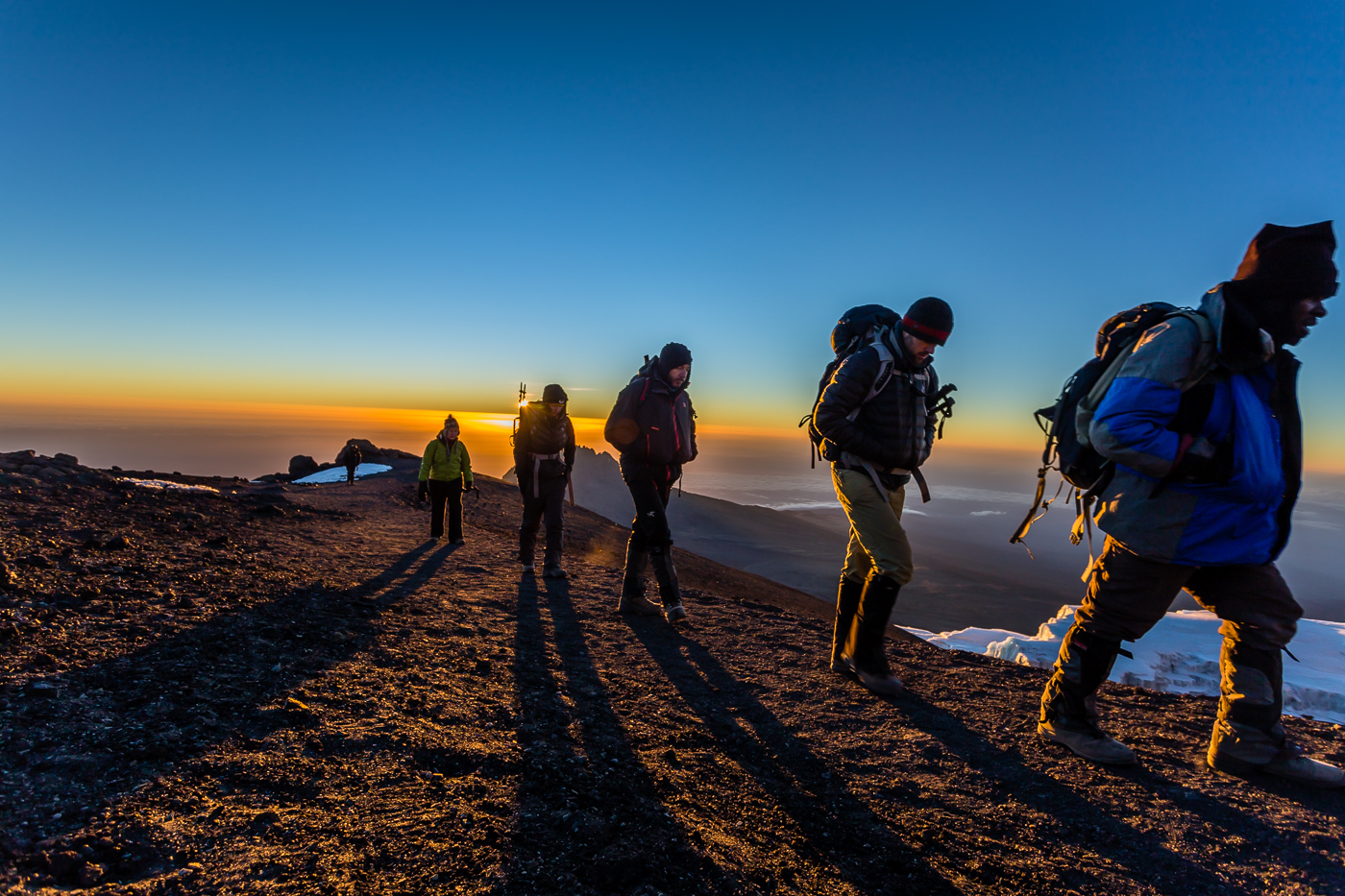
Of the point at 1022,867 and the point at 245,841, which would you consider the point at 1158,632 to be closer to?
the point at 1022,867

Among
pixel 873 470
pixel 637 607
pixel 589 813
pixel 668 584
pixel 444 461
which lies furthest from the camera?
pixel 444 461

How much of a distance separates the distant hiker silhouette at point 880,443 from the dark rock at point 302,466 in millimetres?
22505

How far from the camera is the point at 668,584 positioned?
200 inches

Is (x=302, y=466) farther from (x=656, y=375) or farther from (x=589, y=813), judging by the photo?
(x=589, y=813)

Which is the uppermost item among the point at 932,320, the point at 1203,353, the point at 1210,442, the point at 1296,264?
the point at 1296,264

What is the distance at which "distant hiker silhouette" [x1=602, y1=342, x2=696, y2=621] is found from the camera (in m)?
4.89

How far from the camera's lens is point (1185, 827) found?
219 centimetres

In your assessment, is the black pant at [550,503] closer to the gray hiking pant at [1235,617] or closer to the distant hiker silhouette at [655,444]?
the distant hiker silhouette at [655,444]

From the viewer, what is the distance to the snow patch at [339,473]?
1809cm

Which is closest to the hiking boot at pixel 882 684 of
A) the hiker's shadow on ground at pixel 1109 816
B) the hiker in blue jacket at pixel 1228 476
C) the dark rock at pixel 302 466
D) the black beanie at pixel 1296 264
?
the hiker's shadow on ground at pixel 1109 816

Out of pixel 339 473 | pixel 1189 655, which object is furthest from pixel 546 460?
pixel 1189 655

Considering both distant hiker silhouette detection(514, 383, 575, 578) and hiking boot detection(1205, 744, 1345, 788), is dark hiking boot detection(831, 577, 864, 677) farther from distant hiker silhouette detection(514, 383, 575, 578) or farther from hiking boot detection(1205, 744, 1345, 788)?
distant hiker silhouette detection(514, 383, 575, 578)

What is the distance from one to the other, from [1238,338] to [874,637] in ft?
7.48

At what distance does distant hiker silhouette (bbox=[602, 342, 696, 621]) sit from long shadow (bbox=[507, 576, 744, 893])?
5.93 ft
